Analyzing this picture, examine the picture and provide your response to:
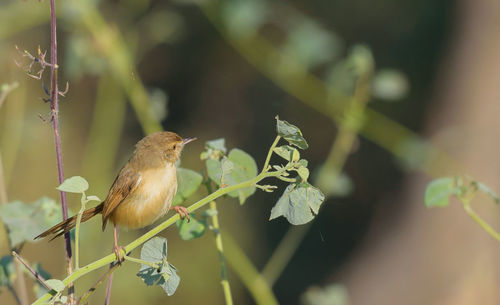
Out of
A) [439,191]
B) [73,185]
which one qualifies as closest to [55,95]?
[73,185]

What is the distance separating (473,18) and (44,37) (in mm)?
3110

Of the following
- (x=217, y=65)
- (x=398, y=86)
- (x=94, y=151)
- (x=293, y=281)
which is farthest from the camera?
(x=217, y=65)

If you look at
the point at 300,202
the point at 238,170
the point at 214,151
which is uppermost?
the point at 214,151

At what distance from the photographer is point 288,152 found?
3.99ft

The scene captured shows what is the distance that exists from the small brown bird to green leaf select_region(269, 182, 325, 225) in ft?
2.30

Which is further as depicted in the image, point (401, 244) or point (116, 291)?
point (401, 244)

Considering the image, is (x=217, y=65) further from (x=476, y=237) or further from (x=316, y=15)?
(x=476, y=237)

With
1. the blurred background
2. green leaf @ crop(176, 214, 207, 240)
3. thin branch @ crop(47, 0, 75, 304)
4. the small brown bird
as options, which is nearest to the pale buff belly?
the small brown bird

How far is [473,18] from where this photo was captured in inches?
203

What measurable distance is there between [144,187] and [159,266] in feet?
2.71

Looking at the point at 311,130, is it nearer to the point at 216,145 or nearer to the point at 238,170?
the point at 216,145

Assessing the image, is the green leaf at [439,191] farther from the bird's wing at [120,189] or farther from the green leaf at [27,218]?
the green leaf at [27,218]

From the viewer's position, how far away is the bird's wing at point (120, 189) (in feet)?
6.39

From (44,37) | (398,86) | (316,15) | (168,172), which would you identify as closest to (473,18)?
(316,15)
